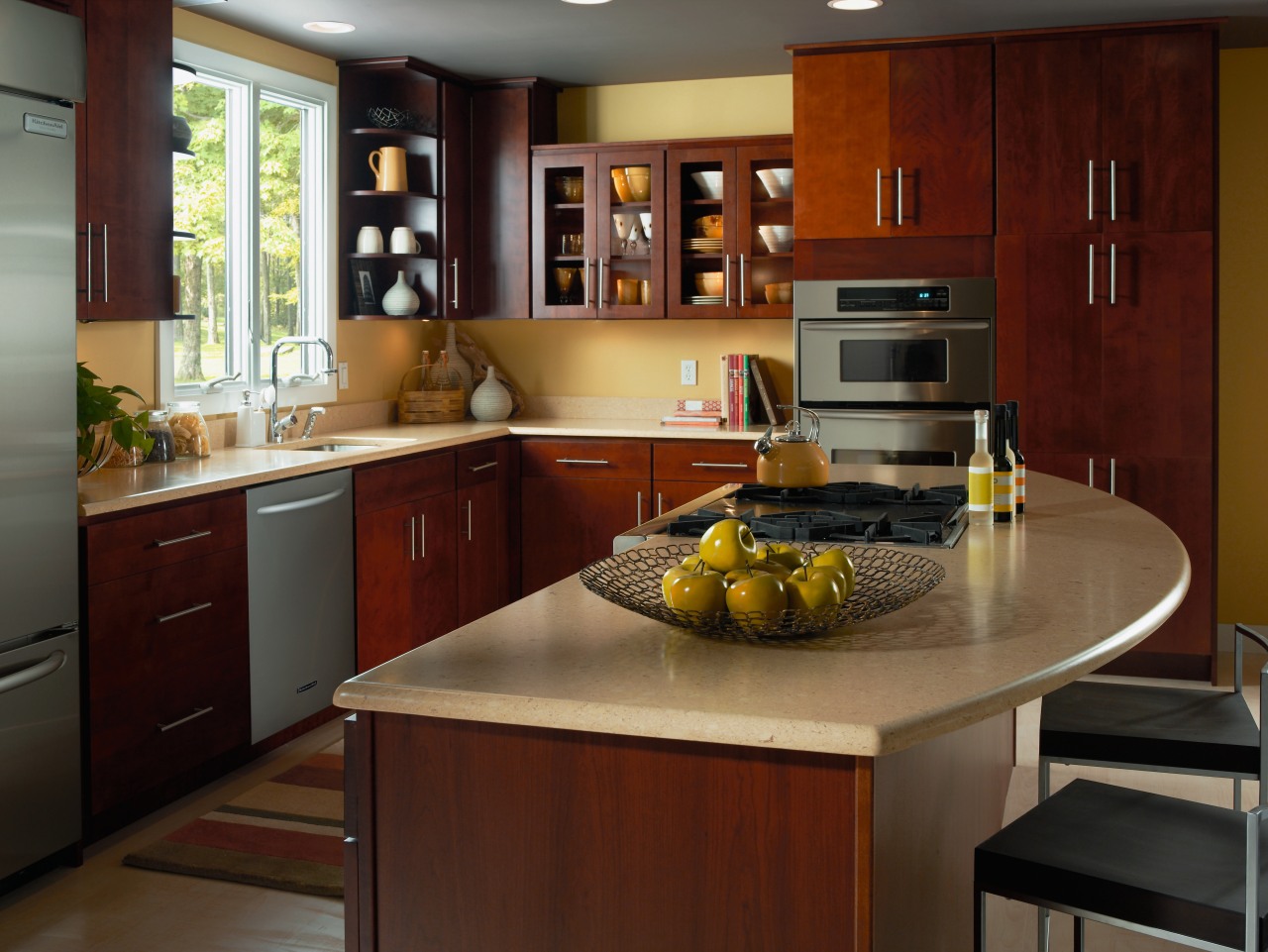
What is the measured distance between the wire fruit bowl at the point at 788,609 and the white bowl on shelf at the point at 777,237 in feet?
10.5

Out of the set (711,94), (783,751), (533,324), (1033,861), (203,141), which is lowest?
(1033,861)

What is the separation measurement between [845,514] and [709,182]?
3098 mm

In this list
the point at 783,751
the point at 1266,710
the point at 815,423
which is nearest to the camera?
the point at 783,751

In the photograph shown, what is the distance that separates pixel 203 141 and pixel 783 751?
3900mm

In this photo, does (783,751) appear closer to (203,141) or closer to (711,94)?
(203,141)

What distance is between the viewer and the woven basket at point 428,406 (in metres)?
5.68

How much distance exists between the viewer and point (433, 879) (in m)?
1.50

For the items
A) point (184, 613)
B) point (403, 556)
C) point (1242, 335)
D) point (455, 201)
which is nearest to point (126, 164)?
point (184, 613)

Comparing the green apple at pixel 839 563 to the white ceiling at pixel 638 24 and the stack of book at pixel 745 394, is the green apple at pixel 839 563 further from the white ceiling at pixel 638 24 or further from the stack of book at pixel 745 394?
the stack of book at pixel 745 394

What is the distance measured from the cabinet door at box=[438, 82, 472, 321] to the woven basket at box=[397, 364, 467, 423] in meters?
0.35

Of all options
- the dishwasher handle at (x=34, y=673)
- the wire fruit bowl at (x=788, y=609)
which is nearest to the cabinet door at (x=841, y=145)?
the wire fruit bowl at (x=788, y=609)

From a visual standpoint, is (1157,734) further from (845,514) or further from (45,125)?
(45,125)

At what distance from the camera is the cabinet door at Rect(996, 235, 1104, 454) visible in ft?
15.6

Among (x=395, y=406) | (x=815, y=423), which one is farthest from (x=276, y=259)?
(x=815, y=423)
